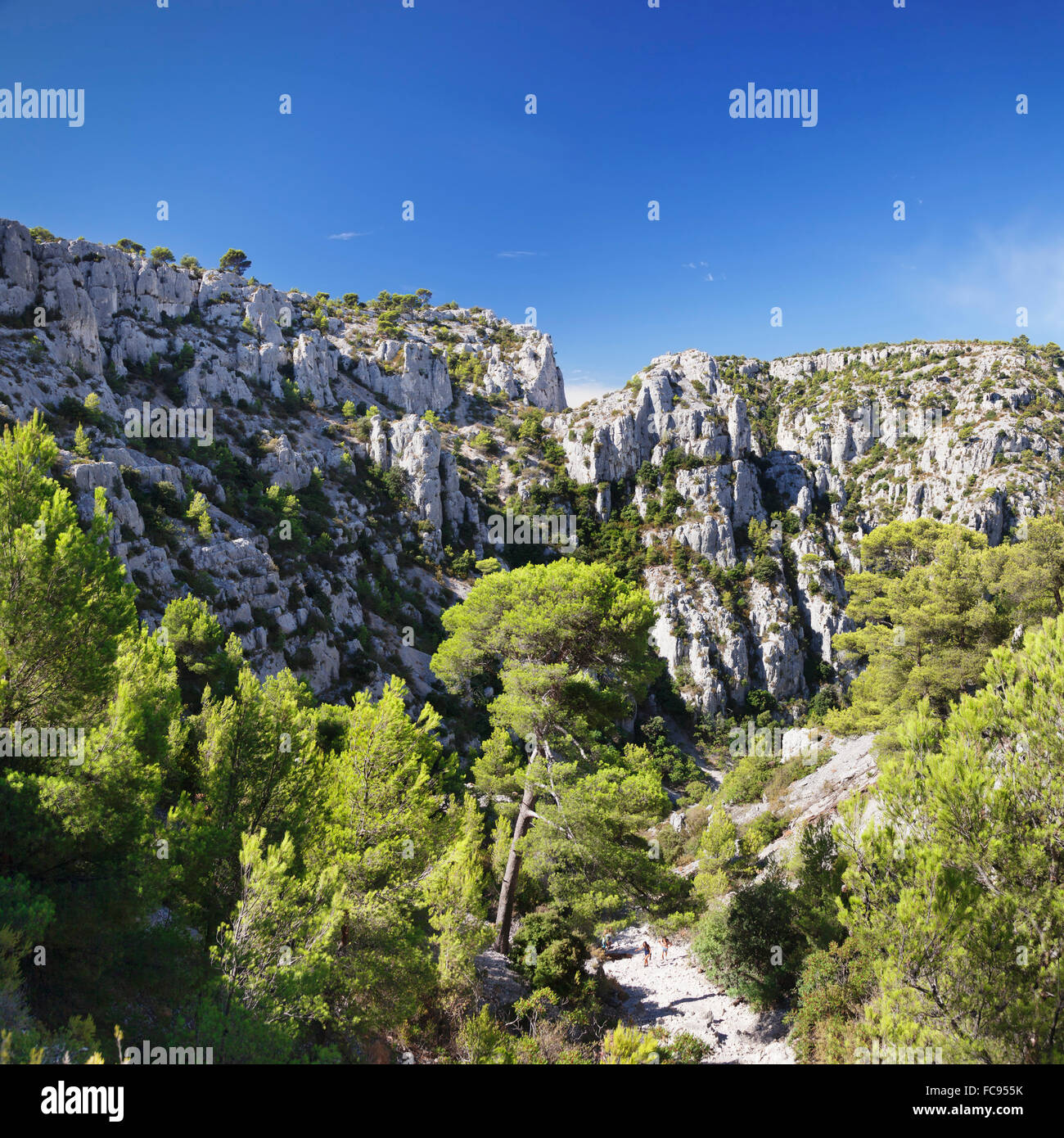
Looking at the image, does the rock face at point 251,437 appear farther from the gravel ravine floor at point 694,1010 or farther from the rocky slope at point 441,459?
the gravel ravine floor at point 694,1010

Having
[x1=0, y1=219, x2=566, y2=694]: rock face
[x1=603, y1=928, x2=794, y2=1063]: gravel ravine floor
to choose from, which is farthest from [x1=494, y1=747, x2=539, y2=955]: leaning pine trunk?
[x1=0, y1=219, x2=566, y2=694]: rock face

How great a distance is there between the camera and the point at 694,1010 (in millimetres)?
14555

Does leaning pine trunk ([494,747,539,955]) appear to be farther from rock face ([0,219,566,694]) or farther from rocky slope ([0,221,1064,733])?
rock face ([0,219,566,694])

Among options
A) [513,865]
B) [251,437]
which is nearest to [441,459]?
[251,437]

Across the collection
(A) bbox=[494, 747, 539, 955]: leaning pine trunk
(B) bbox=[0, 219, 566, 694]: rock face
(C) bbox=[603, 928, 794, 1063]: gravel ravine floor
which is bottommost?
(C) bbox=[603, 928, 794, 1063]: gravel ravine floor

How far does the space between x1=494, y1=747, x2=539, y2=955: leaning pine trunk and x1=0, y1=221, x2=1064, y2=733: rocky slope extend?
25042 mm

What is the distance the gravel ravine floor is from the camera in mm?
12445

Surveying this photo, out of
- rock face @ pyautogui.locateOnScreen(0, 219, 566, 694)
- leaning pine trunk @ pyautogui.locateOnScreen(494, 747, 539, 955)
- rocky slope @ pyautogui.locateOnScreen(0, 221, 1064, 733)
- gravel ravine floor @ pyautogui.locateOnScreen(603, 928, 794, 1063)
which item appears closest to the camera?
gravel ravine floor @ pyautogui.locateOnScreen(603, 928, 794, 1063)

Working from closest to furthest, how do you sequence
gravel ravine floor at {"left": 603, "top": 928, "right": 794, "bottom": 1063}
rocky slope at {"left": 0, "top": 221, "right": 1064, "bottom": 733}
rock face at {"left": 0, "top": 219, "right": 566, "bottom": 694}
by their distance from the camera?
gravel ravine floor at {"left": 603, "top": 928, "right": 794, "bottom": 1063}
rock face at {"left": 0, "top": 219, "right": 566, "bottom": 694}
rocky slope at {"left": 0, "top": 221, "right": 1064, "bottom": 733}

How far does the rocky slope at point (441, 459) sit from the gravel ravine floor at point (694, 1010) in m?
27.6

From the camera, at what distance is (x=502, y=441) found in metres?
76.9

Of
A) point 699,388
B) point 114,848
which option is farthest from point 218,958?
point 699,388
